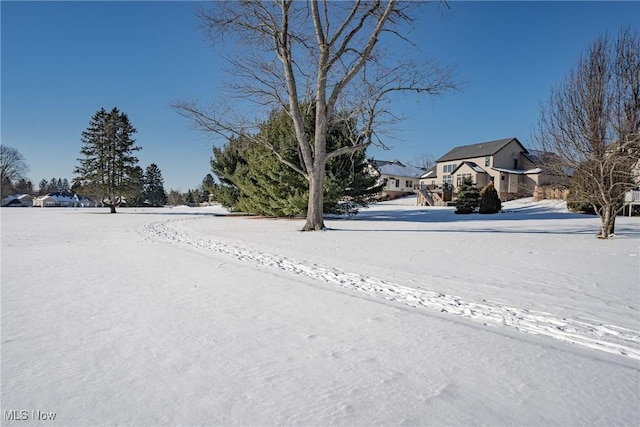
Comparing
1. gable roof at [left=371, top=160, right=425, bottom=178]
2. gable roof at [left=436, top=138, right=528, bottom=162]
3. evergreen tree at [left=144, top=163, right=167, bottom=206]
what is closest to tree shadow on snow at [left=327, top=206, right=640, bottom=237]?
gable roof at [left=436, top=138, right=528, bottom=162]

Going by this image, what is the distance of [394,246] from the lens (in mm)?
9133

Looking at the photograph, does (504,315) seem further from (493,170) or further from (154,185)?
(154,185)

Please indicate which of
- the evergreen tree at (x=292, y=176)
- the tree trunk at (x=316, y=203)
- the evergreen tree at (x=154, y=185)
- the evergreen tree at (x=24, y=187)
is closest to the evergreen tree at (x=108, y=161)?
the evergreen tree at (x=292, y=176)

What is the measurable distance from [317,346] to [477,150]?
157 ft

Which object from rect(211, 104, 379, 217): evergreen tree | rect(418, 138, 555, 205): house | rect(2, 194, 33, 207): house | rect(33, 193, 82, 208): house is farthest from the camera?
rect(33, 193, 82, 208): house

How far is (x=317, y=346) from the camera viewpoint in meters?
2.77

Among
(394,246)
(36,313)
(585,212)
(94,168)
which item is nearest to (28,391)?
(36,313)

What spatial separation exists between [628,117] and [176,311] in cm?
1365

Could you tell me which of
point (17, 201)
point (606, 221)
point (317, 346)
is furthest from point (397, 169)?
point (17, 201)

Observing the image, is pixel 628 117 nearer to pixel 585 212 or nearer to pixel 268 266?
pixel 268 266

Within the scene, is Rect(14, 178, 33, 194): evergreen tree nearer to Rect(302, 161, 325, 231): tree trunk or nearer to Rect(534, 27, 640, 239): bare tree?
Rect(302, 161, 325, 231): tree trunk

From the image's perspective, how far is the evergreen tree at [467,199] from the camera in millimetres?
26700

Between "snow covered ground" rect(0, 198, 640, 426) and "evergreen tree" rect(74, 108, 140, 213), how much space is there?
108 feet

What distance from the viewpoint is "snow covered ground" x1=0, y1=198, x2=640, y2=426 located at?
6.36 feet
